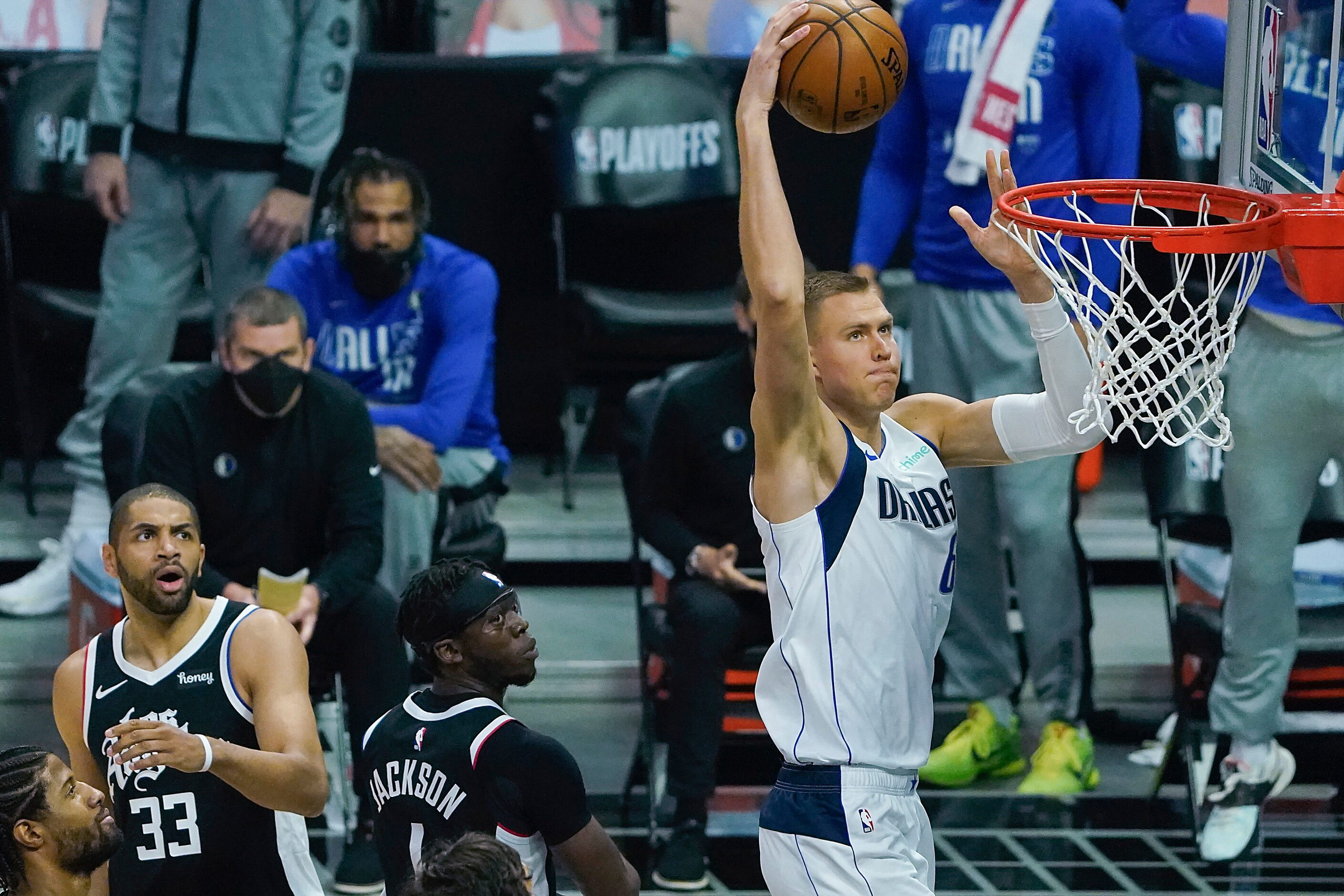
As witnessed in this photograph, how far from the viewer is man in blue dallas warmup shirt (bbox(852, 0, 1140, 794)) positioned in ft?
18.8

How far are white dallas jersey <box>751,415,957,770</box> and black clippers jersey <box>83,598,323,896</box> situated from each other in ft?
3.74

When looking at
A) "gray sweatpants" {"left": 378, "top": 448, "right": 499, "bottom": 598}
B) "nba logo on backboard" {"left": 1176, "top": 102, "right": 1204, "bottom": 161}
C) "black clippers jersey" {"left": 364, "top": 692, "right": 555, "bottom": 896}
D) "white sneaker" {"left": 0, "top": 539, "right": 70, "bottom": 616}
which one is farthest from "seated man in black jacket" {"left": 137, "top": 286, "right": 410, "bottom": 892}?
"nba logo on backboard" {"left": 1176, "top": 102, "right": 1204, "bottom": 161}

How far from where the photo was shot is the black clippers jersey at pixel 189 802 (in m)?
3.79

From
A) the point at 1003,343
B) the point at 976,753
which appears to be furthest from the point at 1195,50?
the point at 976,753

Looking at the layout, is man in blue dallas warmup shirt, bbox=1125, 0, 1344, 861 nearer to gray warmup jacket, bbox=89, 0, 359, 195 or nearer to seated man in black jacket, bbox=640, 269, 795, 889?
seated man in black jacket, bbox=640, 269, 795, 889

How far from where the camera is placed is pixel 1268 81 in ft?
13.4

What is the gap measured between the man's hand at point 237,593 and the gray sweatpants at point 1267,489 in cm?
277

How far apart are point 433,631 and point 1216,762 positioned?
2.95 meters

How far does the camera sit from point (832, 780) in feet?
11.1

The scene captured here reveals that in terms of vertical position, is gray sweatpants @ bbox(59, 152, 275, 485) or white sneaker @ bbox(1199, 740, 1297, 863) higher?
gray sweatpants @ bbox(59, 152, 275, 485)

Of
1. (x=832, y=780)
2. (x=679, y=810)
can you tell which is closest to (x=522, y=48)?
(x=679, y=810)

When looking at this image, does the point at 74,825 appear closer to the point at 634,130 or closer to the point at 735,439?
the point at 735,439

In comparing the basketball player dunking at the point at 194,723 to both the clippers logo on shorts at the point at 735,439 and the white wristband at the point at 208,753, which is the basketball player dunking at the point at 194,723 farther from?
the clippers logo on shorts at the point at 735,439

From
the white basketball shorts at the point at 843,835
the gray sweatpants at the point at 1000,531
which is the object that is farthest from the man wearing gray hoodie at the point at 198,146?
the white basketball shorts at the point at 843,835
